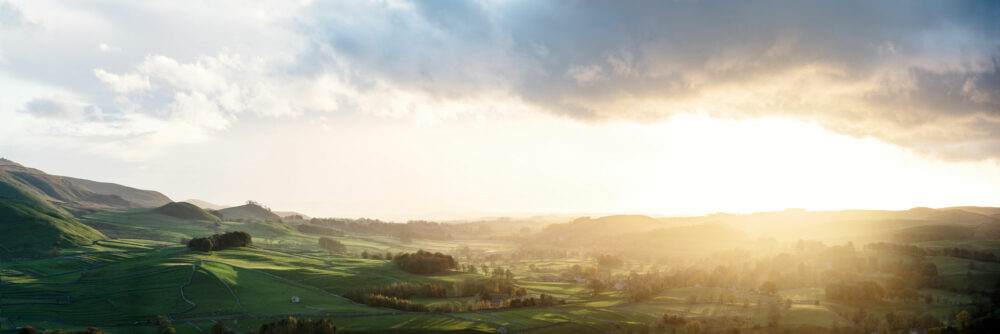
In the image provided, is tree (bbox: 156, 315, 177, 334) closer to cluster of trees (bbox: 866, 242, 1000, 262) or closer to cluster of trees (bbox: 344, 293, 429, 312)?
cluster of trees (bbox: 344, 293, 429, 312)

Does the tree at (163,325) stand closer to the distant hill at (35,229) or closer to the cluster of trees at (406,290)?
the cluster of trees at (406,290)

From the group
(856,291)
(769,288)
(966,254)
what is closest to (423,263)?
(769,288)

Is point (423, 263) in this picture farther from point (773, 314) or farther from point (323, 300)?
point (773, 314)

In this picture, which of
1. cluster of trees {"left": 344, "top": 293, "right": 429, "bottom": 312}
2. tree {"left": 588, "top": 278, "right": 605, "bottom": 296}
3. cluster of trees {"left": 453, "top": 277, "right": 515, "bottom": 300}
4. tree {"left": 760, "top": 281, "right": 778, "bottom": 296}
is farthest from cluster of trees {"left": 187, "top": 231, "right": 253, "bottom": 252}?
tree {"left": 760, "top": 281, "right": 778, "bottom": 296}

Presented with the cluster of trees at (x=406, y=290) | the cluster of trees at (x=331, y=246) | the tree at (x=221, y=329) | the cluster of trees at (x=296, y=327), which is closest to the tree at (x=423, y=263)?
the cluster of trees at (x=406, y=290)

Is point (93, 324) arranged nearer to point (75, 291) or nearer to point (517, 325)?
point (75, 291)

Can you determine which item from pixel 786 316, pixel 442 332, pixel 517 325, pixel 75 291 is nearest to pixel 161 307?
pixel 75 291
